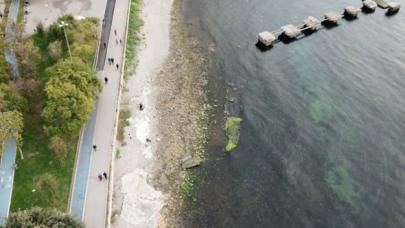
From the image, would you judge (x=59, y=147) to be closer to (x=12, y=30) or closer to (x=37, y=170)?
(x=37, y=170)

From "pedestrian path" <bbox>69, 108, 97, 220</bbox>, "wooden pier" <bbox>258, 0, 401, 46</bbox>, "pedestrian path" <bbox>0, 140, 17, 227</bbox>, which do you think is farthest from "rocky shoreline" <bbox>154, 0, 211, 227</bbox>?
"pedestrian path" <bbox>0, 140, 17, 227</bbox>

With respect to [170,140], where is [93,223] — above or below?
below

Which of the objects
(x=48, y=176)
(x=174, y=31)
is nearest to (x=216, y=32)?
(x=174, y=31)

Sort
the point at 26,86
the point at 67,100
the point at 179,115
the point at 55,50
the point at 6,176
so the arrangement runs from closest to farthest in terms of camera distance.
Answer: the point at 6,176, the point at 67,100, the point at 26,86, the point at 179,115, the point at 55,50

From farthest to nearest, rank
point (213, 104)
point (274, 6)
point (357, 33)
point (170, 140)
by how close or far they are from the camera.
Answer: point (274, 6)
point (357, 33)
point (213, 104)
point (170, 140)

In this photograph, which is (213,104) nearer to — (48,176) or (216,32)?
(216,32)

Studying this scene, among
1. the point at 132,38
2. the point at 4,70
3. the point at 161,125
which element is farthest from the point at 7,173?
the point at 132,38
